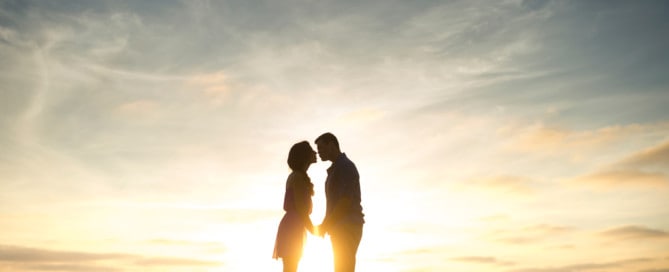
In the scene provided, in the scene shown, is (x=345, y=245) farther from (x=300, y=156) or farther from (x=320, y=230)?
(x=300, y=156)

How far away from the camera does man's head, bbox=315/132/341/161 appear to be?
10.7 m

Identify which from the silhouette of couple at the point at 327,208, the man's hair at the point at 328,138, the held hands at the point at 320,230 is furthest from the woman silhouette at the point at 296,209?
the man's hair at the point at 328,138

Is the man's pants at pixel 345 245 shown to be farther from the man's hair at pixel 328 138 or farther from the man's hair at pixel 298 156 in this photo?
the man's hair at pixel 328 138

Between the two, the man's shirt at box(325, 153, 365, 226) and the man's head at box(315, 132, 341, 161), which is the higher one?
the man's head at box(315, 132, 341, 161)

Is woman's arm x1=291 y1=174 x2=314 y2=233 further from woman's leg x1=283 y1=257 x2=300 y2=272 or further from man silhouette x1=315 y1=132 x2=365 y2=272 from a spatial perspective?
woman's leg x1=283 y1=257 x2=300 y2=272

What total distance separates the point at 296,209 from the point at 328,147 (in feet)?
5.03

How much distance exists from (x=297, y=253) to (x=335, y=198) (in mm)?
1647

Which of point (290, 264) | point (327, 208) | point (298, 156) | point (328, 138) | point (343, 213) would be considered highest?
point (328, 138)

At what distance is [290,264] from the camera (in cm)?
1127

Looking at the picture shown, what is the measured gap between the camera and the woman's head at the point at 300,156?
10.9 meters

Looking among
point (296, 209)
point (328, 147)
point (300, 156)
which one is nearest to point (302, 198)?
point (296, 209)

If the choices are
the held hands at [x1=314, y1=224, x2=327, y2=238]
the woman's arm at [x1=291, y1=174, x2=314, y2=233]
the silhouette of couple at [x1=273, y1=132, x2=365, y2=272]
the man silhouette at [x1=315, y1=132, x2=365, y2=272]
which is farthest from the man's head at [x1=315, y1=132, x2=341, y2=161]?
the held hands at [x1=314, y1=224, x2=327, y2=238]

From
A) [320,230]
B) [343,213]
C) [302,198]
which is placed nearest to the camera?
[343,213]

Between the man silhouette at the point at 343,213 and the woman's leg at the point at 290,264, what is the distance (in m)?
1.13
